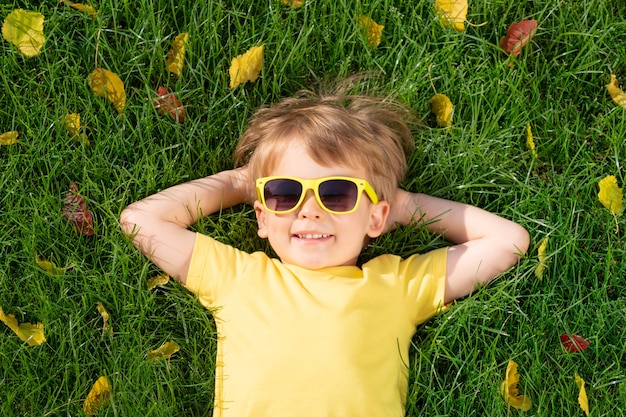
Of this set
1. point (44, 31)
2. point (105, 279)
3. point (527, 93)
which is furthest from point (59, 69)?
point (527, 93)

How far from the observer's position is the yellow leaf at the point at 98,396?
315cm

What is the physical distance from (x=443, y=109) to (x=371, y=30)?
41cm

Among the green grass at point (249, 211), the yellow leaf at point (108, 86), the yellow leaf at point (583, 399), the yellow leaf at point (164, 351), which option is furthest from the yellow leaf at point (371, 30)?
the yellow leaf at point (583, 399)

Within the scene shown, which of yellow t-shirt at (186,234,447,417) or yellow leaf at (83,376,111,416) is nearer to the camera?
yellow t-shirt at (186,234,447,417)

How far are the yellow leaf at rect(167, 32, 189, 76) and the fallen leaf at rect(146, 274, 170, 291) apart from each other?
779 mm

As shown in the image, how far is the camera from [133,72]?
352 cm

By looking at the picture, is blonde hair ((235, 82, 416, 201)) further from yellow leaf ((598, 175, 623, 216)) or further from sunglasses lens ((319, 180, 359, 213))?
yellow leaf ((598, 175, 623, 216))

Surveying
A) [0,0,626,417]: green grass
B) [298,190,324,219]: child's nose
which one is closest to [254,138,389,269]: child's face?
[298,190,324,219]: child's nose

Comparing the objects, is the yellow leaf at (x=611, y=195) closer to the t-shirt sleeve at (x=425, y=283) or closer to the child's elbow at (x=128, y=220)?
the t-shirt sleeve at (x=425, y=283)

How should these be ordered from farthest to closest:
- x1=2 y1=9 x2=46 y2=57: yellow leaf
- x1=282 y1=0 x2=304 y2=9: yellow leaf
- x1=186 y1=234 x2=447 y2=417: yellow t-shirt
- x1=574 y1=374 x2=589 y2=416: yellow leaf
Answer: x1=282 y1=0 x2=304 y2=9: yellow leaf, x1=2 y1=9 x2=46 y2=57: yellow leaf, x1=574 y1=374 x2=589 y2=416: yellow leaf, x1=186 y1=234 x2=447 y2=417: yellow t-shirt

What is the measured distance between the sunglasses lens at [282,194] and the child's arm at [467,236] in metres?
0.47

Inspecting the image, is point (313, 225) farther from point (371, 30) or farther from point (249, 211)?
point (371, 30)

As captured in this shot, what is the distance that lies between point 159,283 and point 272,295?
1.54 feet

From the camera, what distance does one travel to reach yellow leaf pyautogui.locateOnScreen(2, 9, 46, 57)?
344cm
